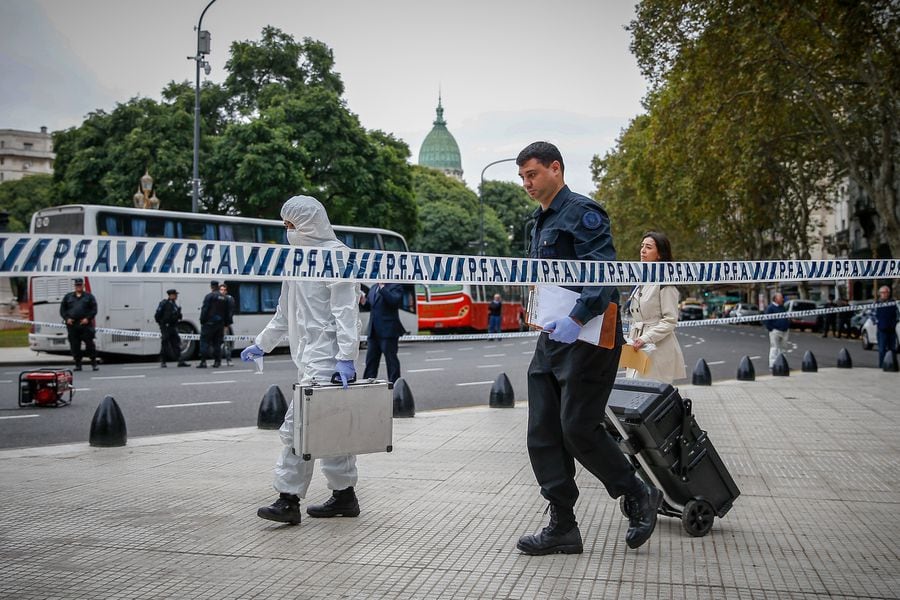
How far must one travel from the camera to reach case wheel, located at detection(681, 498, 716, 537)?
4.84 meters

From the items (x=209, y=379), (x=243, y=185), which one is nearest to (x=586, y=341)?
(x=209, y=379)

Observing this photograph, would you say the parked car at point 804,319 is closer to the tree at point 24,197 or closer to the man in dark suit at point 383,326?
the man in dark suit at point 383,326

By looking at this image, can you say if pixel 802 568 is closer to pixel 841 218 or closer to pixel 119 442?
pixel 119 442

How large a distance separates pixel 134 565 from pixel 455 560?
1.50 meters

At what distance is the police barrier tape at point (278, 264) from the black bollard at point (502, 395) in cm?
547

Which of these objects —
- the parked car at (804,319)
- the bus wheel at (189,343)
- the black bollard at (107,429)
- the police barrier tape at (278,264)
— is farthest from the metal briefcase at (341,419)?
the parked car at (804,319)

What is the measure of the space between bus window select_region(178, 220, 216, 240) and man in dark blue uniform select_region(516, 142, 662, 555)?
1954cm

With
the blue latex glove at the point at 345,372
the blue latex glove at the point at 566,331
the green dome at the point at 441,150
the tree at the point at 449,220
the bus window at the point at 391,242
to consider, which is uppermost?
the green dome at the point at 441,150

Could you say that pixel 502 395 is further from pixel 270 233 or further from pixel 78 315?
pixel 270 233

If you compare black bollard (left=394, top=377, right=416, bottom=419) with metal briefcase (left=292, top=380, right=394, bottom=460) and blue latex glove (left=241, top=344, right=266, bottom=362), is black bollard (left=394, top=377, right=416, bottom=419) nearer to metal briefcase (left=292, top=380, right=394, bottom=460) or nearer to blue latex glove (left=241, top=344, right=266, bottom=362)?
blue latex glove (left=241, top=344, right=266, bottom=362)

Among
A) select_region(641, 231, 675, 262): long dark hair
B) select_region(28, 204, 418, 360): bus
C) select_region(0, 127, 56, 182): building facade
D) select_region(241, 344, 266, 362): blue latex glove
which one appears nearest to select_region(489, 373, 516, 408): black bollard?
select_region(641, 231, 675, 262): long dark hair

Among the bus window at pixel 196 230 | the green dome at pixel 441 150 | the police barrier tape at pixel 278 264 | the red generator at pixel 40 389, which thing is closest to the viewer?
the police barrier tape at pixel 278 264

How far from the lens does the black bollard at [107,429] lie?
8.11 metres

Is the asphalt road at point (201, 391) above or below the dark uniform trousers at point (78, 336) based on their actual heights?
below
